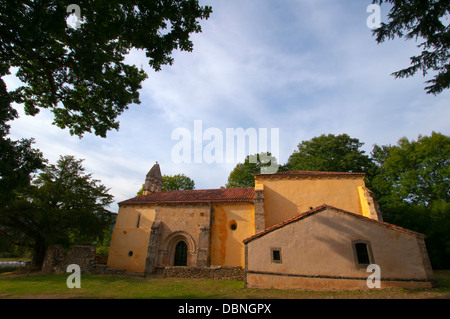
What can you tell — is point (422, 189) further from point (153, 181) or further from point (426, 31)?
point (153, 181)

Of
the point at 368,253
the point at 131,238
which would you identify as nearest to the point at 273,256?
the point at 368,253

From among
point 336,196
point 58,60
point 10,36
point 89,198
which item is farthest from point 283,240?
point 89,198

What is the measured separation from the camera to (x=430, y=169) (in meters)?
19.6

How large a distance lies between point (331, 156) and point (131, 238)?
2549 cm

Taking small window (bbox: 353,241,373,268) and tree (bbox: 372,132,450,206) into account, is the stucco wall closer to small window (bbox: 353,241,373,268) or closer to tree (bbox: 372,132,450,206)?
small window (bbox: 353,241,373,268)

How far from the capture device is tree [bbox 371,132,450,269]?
56.9ft

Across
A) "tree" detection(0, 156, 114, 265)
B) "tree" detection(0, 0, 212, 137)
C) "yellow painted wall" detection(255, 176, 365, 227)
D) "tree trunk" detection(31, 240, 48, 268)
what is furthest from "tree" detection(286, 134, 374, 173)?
"tree trunk" detection(31, 240, 48, 268)

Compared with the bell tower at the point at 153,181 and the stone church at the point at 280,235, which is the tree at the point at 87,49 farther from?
the bell tower at the point at 153,181

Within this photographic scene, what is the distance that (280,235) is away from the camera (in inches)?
411

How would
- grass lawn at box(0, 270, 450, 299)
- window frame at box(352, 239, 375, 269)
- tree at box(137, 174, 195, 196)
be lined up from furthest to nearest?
tree at box(137, 174, 195, 196) < window frame at box(352, 239, 375, 269) < grass lawn at box(0, 270, 450, 299)

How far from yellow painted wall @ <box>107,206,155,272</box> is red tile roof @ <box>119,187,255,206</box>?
91cm

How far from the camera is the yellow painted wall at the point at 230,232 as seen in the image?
50.9 ft
